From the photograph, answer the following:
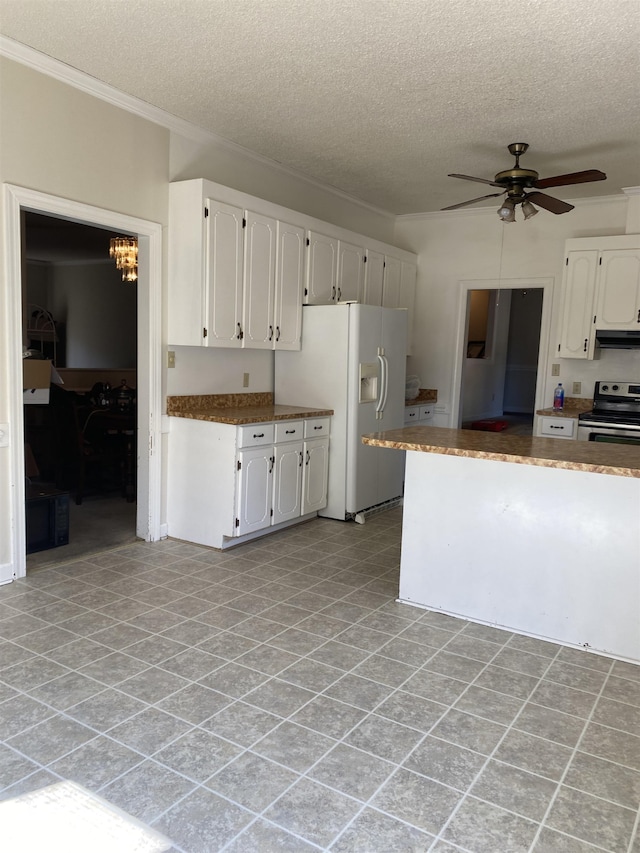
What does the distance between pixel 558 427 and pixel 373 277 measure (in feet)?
7.03

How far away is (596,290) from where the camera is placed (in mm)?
5254

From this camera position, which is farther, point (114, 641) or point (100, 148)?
point (100, 148)

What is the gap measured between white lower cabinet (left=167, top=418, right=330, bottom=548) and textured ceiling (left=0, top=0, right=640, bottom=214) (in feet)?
6.56

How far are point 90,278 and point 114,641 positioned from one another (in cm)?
804

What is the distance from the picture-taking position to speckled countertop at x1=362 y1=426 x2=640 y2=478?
108 inches

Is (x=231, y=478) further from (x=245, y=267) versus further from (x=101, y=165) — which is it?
(x=101, y=165)

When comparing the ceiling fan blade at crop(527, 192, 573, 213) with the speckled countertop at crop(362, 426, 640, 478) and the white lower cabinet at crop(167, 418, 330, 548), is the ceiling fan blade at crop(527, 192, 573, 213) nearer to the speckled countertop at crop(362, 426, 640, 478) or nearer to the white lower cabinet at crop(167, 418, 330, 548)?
the speckled countertop at crop(362, 426, 640, 478)

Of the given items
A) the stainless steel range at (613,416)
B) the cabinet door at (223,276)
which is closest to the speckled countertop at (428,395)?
the stainless steel range at (613,416)

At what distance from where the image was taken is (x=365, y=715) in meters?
2.35

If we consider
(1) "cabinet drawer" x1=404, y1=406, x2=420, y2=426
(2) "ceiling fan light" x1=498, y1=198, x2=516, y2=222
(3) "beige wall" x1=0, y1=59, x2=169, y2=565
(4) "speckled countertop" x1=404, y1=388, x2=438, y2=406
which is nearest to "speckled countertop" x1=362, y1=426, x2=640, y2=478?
(2) "ceiling fan light" x1=498, y1=198, x2=516, y2=222

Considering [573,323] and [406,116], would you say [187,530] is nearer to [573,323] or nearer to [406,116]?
[406,116]

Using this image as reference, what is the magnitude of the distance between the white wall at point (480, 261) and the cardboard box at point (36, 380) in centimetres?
389

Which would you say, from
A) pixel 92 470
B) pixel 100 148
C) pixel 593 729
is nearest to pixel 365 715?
pixel 593 729

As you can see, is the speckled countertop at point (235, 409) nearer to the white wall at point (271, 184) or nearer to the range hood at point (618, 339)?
the white wall at point (271, 184)
